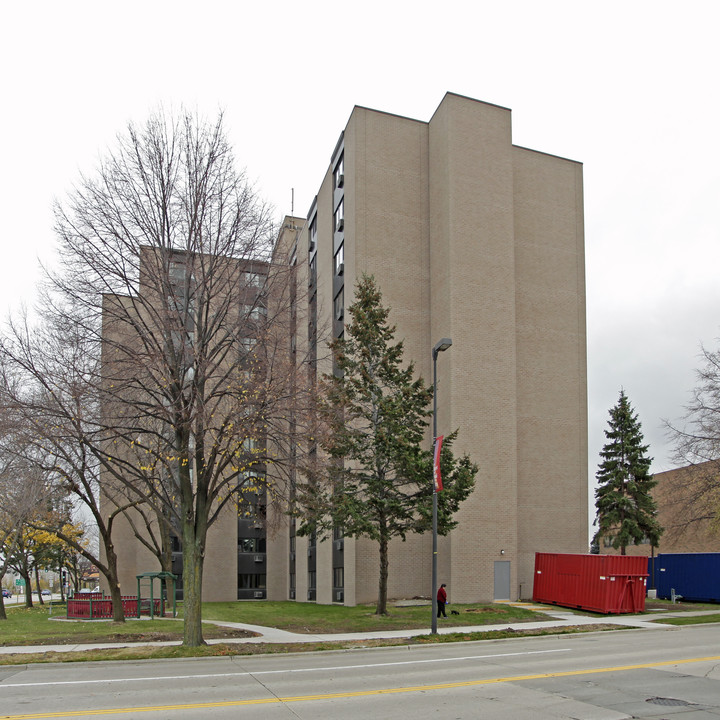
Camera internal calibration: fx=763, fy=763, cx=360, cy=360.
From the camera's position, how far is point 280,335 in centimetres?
→ 1984

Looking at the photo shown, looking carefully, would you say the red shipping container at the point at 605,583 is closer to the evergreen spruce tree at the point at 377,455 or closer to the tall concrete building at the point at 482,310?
the tall concrete building at the point at 482,310

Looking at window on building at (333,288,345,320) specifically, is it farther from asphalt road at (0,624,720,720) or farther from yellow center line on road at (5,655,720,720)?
yellow center line on road at (5,655,720,720)

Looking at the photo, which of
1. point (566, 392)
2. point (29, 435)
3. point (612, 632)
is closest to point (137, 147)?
point (29, 435)

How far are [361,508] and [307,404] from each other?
838cm

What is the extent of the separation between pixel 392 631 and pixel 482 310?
17425 millimetres

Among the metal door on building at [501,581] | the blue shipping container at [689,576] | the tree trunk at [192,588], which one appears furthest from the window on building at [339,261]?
the tree trunk at [192,588]

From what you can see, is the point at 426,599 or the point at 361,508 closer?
the point at 361,508

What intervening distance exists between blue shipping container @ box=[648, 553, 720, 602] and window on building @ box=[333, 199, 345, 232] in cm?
2365

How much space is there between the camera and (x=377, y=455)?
27.9m

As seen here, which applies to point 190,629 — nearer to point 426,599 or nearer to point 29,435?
point 29,435

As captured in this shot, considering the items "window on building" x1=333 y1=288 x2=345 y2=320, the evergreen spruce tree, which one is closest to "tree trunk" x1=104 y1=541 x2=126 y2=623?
the evergreen spruce tree

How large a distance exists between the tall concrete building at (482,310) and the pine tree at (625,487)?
1051 cm

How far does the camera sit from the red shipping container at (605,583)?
90.6 feet

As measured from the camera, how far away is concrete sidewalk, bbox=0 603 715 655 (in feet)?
64.5
